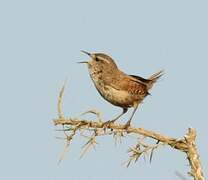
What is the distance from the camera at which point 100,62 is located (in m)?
4.70

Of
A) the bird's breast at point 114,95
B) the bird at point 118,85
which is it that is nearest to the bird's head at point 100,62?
the bird at point 118,85

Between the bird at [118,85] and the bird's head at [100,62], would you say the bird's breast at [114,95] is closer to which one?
the bird at [118,85]

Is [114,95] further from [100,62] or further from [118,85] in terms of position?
[100,62]

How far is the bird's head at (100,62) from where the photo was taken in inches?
183

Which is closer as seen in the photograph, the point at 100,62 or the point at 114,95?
the point at 114,95

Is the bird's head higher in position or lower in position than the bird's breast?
higher

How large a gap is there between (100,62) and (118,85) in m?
0.36

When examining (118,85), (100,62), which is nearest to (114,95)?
(118,85)

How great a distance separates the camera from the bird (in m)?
4.47

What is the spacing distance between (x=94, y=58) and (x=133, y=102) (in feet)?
2.12

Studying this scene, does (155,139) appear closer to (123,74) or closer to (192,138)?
(192,138)

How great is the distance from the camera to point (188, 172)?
181cm

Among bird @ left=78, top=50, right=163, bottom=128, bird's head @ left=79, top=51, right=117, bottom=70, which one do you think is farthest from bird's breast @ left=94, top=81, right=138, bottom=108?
bird's head @ left=79, top=51, right=117, bottom=70

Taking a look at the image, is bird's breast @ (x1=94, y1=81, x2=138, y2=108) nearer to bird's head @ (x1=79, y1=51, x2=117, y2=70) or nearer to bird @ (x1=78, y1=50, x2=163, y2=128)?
bird @ (x1=78, y1=50, x2=163, y2=128)
